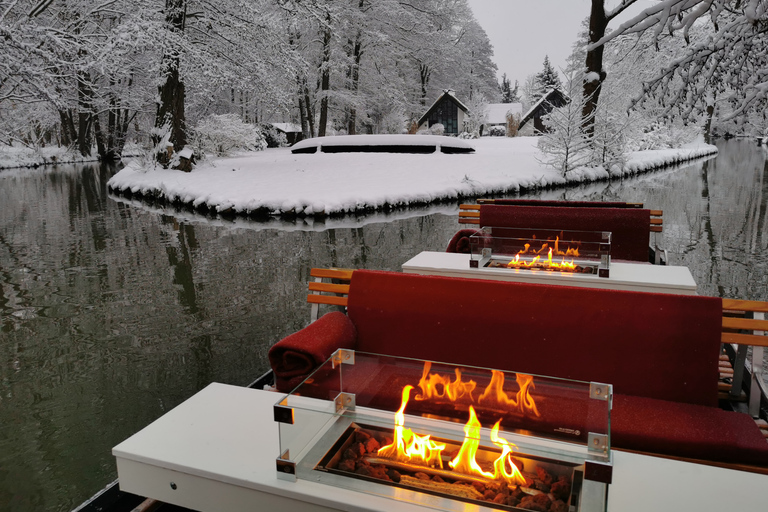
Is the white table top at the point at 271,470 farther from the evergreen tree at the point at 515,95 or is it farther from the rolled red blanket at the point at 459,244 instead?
the evergreen tree at the point at 515,95

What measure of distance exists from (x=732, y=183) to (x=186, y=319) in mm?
19844

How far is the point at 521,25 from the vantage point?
178m

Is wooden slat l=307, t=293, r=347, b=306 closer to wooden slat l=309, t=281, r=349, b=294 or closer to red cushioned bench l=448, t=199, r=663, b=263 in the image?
wooden slat l=309, t=281, r=349, b=294

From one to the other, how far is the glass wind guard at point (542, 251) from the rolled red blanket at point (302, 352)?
79.9 inches

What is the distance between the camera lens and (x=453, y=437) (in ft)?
6.97

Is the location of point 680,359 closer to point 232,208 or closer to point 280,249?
point 280,249

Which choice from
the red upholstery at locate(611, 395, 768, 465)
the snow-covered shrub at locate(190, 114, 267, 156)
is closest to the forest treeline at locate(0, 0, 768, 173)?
the snow-covered shrub at locate(190, 114, 267, 156)

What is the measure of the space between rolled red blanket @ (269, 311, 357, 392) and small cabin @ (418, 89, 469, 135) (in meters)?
43.3

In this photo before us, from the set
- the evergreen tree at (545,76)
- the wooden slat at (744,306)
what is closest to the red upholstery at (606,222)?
the wooden slat at (744,306)

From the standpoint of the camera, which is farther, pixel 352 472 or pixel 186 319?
pixel 186 319

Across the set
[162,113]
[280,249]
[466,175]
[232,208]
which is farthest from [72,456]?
[162,113]

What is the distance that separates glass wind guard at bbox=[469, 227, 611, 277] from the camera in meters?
4.89

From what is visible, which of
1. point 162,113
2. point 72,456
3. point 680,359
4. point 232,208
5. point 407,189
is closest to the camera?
point 680,359

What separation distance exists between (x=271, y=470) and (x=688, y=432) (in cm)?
189
